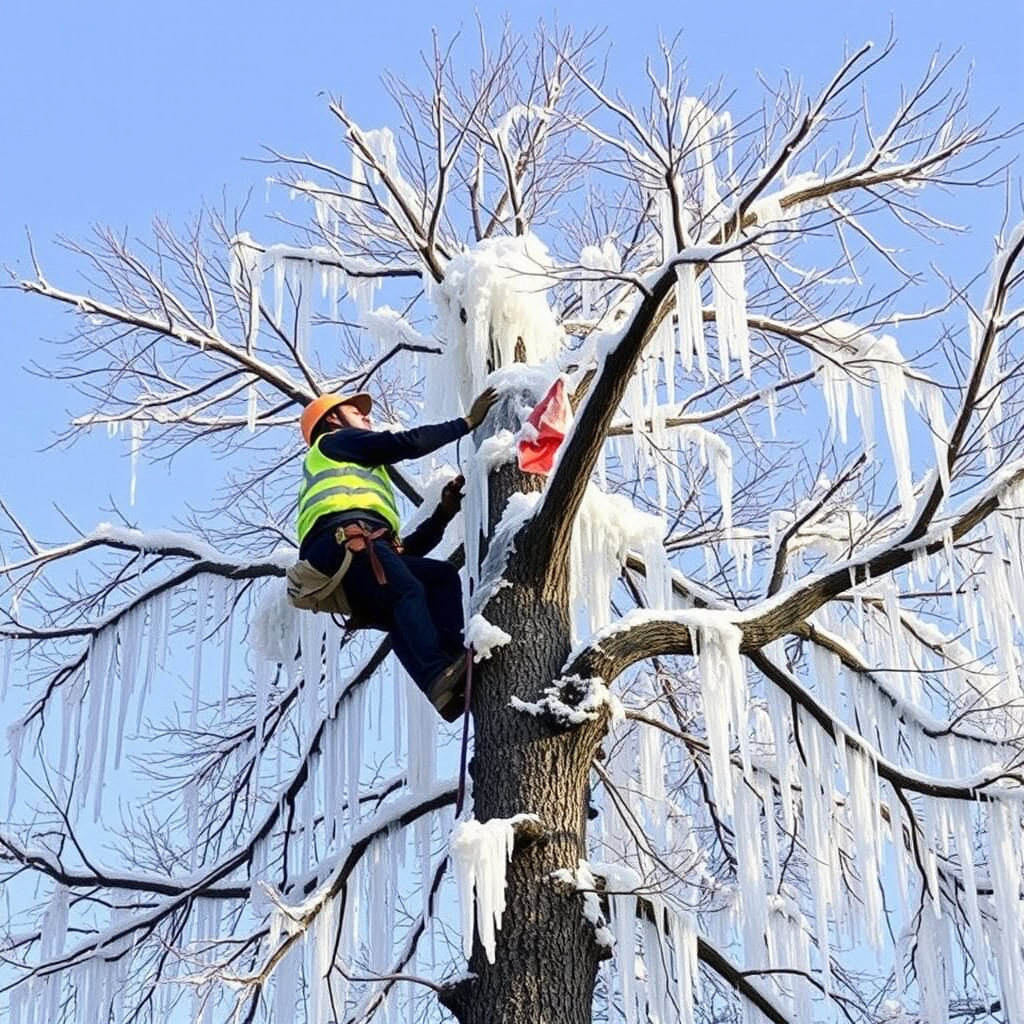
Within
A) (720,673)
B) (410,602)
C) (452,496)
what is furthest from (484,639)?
(452,496)

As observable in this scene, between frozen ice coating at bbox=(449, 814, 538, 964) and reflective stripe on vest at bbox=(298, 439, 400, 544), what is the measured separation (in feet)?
4.47

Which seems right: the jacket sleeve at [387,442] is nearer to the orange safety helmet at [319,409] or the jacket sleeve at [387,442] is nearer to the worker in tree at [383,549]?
the worker in tree at [383,549]

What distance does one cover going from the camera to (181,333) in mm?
6449

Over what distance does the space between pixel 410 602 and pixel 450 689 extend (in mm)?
367

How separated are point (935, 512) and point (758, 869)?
156 cm

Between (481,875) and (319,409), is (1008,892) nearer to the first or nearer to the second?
(481,875)

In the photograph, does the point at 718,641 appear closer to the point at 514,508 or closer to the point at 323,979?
the point at 514,508

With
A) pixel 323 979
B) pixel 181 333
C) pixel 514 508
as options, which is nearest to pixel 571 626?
pixel 514 508

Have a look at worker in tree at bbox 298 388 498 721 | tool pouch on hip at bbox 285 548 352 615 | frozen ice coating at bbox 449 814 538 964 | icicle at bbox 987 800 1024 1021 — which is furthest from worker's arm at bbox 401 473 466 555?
icicle at bbox 987 800 1024 1021

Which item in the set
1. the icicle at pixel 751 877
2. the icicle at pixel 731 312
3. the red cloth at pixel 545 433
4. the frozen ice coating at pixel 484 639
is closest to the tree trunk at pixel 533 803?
the frozen ice coating at pixel 484 639

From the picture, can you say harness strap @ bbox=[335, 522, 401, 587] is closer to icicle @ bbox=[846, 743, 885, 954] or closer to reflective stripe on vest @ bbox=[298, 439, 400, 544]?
reflective stripe on vest @ bbox=[298, 439, 400, 544]

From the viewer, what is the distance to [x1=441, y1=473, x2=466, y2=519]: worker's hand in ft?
18.6

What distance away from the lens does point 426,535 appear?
5.81 m

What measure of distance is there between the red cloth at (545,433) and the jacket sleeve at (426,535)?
1.83ft
